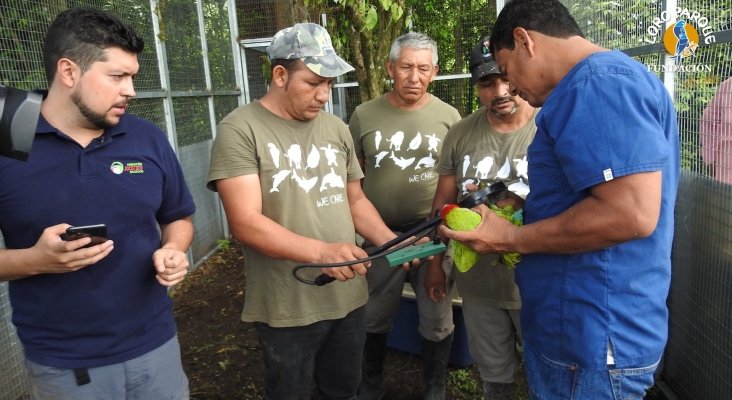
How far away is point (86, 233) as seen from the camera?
146 cm

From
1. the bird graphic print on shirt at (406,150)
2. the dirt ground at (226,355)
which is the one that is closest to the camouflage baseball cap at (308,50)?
the bird graphic print on shirt at (406,150)

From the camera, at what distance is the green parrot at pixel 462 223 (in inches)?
66.6

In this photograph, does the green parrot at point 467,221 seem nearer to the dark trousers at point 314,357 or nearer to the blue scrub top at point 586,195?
the blue scrub top at point 586,195

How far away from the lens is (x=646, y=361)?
5.07ft

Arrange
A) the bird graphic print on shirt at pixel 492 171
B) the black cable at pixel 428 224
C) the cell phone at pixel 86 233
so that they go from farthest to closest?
1. the bird graphic print on shirt at pixel 492 171
2. the black cable at pixel 428 224
3. the cell phone at pixel 86 233

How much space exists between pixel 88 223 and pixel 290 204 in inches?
28.7

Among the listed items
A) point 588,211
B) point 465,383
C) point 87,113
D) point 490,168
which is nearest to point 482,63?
point 490,168

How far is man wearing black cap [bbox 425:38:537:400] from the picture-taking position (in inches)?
92.5

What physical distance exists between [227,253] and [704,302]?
4.89m

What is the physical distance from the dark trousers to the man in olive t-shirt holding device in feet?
2.40

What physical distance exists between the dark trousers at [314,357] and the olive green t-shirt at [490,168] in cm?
61

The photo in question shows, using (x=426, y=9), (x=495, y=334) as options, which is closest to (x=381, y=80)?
(x=426, y=9)

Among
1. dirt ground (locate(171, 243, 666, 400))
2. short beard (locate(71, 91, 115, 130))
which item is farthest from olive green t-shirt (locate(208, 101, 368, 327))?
dirt ground (locate(171, 243, 666, 400))

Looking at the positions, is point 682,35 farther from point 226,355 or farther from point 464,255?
point 226,355
